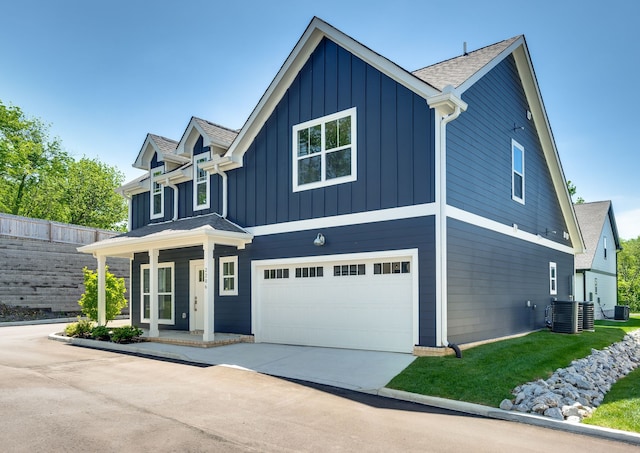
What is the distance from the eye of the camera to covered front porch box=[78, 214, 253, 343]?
510 inches

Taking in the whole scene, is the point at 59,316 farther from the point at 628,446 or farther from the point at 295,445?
the point at 628,446

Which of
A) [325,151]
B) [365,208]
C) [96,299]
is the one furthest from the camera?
[96,299]

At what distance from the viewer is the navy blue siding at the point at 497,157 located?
11.6m

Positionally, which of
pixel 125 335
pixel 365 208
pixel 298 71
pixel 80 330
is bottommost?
pixel 80 330

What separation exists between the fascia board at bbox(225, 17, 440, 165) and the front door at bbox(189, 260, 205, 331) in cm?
404

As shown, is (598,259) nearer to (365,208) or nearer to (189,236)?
(365,208)

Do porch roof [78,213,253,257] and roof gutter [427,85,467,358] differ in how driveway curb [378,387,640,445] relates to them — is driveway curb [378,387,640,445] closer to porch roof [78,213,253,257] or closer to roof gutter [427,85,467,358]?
roof gutter [427,85,467,358]

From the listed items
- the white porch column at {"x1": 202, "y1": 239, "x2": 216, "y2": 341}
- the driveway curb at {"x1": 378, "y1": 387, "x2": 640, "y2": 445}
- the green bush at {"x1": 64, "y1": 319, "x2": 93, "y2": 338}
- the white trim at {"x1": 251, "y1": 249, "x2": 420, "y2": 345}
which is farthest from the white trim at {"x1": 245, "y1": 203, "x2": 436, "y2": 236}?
the green bush at {"x1": 64, "y1": 319, "x2": 93, "y2": 338}

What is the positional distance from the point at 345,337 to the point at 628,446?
6.88 m

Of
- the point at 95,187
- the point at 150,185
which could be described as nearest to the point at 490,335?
the point at 150,185

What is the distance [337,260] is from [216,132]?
270 inches

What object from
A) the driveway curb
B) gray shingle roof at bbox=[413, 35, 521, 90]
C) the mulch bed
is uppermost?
gray shingle roof at bbox=[413, 35, 521, 90]

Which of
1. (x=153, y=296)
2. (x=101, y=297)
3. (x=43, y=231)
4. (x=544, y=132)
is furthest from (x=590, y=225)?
(x=43, y=231)

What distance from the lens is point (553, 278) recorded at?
58.9 ft
